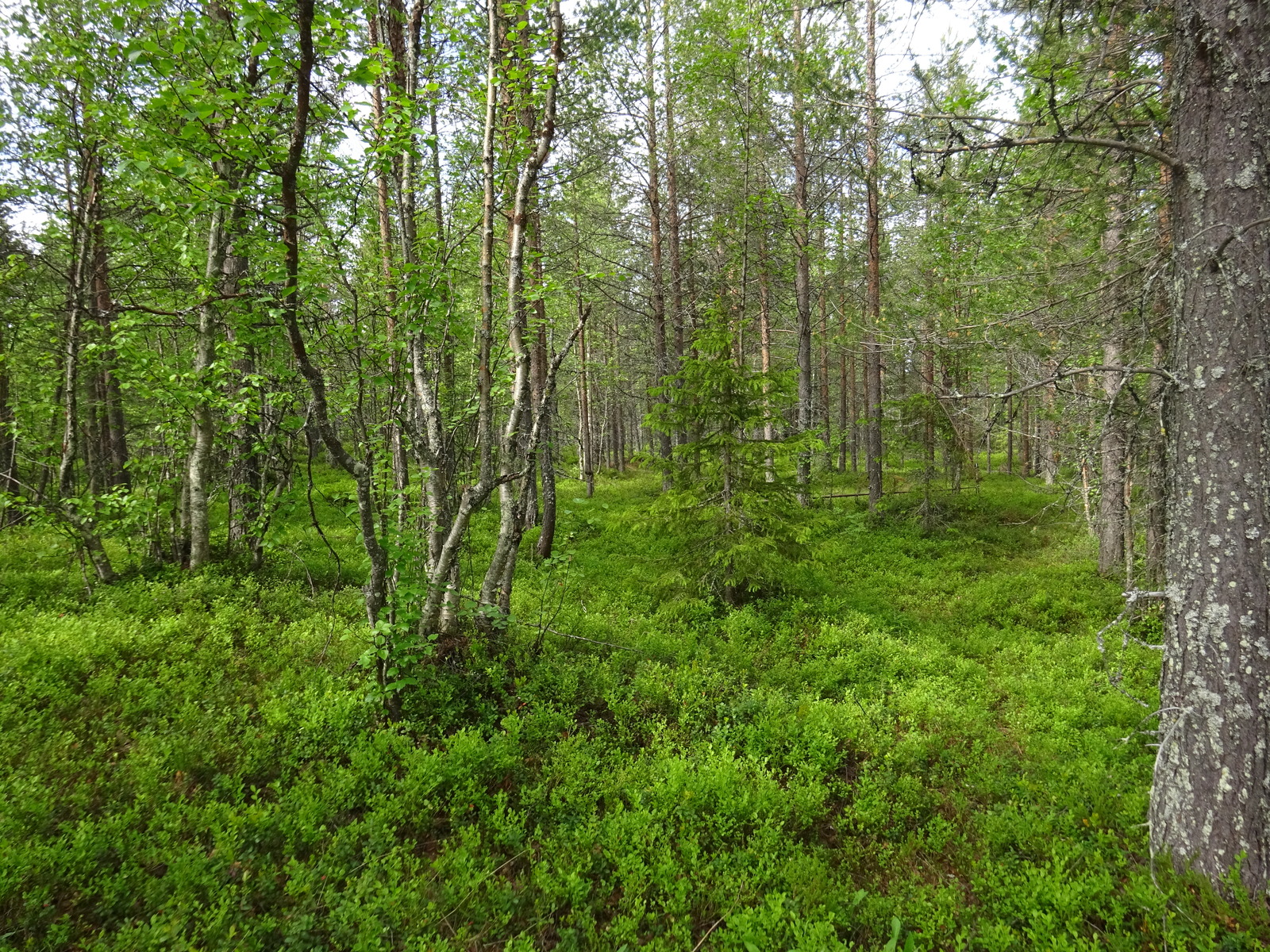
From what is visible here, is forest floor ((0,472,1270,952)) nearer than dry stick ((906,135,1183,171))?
Yes

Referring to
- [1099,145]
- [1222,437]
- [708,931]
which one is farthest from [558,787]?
[1099,145]

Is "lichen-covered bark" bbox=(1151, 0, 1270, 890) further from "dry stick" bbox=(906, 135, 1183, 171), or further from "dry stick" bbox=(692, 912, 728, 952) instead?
"dry stick" bbox=(692, 912, 728, 952)

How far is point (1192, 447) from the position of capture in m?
3.56

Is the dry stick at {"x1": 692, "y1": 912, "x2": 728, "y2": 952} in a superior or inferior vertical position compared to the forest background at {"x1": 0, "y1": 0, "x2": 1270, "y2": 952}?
inferior

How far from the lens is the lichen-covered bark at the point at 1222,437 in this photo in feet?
10.9

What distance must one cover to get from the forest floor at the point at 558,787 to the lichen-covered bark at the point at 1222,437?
0.48 meters

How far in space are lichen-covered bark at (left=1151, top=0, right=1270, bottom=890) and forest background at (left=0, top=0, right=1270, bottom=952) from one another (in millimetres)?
23

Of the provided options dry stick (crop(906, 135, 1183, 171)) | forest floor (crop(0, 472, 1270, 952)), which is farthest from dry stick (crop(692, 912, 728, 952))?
dry stick (crop(906, 135, 1183, 171))

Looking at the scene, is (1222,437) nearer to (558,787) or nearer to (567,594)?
(558,787)

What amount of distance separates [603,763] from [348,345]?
448 cm

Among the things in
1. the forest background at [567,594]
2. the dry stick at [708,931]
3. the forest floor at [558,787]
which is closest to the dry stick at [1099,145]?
the forest background at [567,594]

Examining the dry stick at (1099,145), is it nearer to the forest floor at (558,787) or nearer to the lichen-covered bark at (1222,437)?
the lichen-covered bark at (1222,437)

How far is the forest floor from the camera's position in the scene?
329 centimetres

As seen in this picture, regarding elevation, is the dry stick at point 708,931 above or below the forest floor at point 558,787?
below
